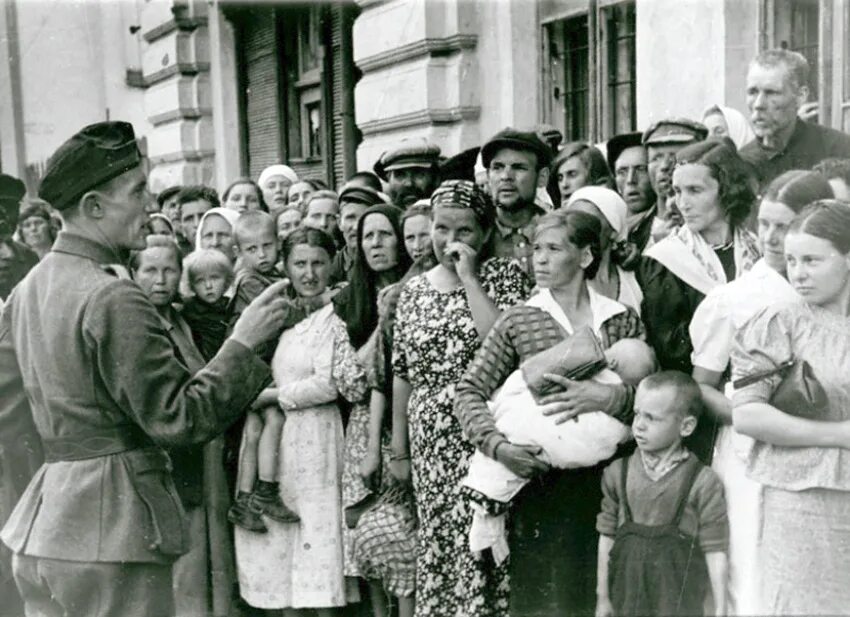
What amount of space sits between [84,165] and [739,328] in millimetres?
1863

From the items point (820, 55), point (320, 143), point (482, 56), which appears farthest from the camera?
point (320, 143)

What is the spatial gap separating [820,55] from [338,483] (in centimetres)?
260

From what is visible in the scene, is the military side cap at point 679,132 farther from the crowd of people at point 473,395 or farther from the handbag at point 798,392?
the handbag at point 798,392

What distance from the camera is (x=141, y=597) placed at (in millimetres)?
2869

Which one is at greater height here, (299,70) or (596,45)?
(299,70)

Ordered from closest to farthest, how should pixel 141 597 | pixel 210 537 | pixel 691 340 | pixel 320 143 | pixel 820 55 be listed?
pixel 141 597
pixel 691 340
pixel 820 55
pixel 210 537
pixel 320 143

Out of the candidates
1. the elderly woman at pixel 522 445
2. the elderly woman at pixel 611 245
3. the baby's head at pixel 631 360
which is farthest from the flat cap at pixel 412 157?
the baby's head at pixel 631 360

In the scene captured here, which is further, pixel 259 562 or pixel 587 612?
pixel 259 562

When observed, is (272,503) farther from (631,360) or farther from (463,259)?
(631,360)

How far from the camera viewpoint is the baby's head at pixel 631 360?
3.28m

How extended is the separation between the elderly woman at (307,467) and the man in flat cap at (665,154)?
4.40ft

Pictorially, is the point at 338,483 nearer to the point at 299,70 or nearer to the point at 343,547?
the point at 343,547

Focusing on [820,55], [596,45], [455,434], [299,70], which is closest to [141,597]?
[455,434]

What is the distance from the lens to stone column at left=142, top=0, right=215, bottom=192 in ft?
34.5
